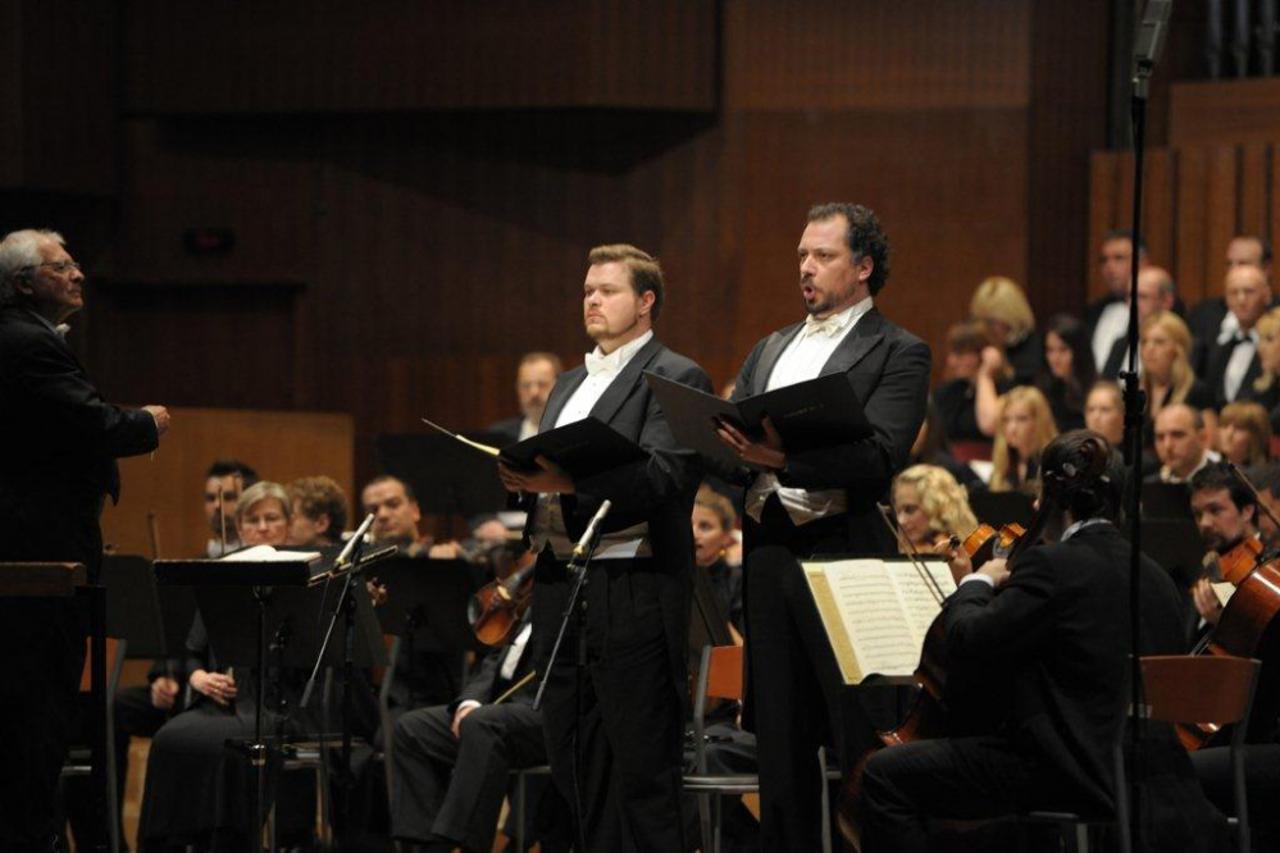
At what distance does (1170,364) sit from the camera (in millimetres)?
7516

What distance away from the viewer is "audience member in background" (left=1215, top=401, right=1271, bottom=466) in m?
6.80

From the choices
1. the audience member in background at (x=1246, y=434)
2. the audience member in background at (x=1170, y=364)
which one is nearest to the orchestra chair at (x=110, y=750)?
the audience member in background at (x=1246, y=434)

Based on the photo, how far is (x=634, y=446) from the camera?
174 inches

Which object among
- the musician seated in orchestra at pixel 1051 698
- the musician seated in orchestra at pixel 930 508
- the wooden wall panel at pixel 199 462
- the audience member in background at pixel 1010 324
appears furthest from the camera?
the audience member in background at pixel 1010 324

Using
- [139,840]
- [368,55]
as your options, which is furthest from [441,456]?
[368,55]

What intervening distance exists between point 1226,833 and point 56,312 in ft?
10.0

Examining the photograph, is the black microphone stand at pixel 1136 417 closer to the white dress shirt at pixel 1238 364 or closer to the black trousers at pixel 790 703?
the black trousers at pixel 790 703

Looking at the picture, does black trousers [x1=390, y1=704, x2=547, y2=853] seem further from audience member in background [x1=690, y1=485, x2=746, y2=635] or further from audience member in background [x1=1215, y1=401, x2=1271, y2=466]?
audience member in background [x1=1215, y1=401, x2=1271, y2=466]

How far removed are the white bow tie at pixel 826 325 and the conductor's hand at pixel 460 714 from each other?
169 cm

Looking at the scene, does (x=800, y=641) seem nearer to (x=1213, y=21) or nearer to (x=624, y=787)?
(x=624, y=787)

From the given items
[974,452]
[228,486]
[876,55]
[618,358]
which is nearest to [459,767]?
[618,358]

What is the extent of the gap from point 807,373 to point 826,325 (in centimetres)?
13

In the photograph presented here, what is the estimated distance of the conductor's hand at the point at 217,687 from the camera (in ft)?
19.2

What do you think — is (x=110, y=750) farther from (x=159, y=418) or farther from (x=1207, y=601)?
(x=1207, y=601)
